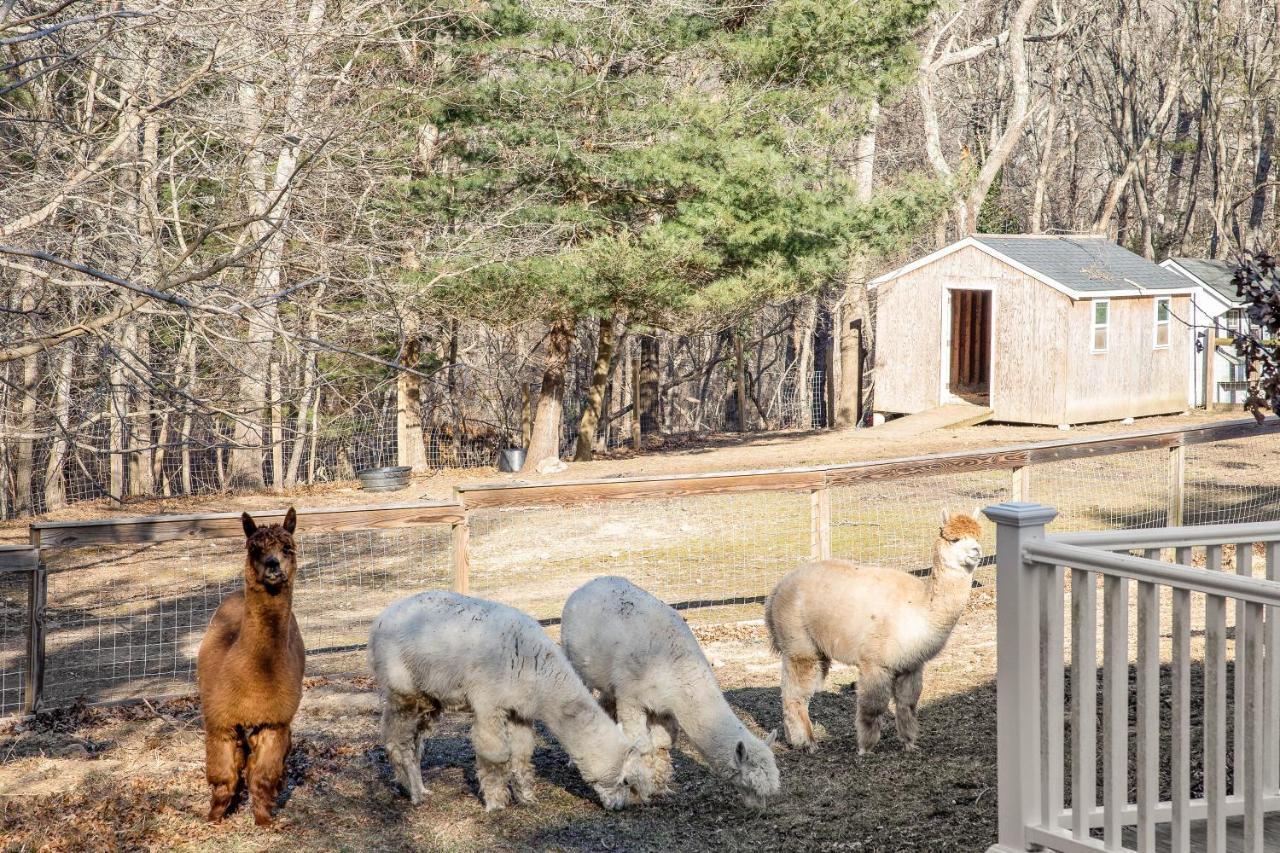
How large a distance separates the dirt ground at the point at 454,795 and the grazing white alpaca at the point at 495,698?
0.55 feet

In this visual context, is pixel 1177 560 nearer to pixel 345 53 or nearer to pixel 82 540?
pixel 82 540

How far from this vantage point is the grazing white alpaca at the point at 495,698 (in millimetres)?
5863

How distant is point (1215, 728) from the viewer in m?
3.53

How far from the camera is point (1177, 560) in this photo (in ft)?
13.8

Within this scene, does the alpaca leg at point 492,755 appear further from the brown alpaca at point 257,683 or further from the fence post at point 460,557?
A: the fence post at point 460,557

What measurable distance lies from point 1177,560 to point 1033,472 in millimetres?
14628

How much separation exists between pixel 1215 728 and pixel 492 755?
A: 10.9ft

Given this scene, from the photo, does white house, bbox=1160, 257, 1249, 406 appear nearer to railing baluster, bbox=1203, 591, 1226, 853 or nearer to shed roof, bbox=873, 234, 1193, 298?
shed roof, bbox=873, 234, 1193, 298

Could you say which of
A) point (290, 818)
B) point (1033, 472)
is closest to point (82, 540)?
point (290, 818)

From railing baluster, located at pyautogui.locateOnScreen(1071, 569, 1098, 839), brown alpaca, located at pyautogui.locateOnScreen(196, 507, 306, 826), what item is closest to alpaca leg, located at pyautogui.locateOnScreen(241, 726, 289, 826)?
brown alpaca, located at pyautogui.locateOnScreen(196, 507, 306, 826)

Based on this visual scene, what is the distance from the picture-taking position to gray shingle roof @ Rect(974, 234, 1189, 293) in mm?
23297

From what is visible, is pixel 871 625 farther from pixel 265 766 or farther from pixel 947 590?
pixel 265 766

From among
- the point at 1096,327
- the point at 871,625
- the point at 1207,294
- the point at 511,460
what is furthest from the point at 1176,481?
the point at 1207,294

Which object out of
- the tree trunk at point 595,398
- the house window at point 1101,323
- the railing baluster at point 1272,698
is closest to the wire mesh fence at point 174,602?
the railing baluster at point 1272,698
